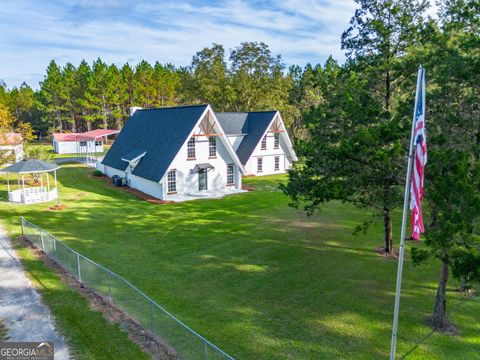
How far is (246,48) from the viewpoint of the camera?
186 ft

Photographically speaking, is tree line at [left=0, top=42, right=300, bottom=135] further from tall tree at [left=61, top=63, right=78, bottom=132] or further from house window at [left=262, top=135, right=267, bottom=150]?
house window at [left=262, top=135, right=267, bottom=150]

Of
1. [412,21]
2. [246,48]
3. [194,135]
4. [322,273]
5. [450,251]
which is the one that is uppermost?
[246,48]

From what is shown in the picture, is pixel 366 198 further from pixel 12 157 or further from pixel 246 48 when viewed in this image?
pixel 246 48

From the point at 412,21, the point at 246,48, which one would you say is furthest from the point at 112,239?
the point at 246,48

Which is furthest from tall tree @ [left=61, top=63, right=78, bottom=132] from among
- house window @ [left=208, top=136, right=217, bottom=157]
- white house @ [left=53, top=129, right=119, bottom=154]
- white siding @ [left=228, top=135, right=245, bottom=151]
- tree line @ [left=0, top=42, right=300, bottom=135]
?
house window @ [left=208, top=136, right=217, bottom=157]

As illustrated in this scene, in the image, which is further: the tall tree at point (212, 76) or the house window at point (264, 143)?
the tall tree at point (212, 76)

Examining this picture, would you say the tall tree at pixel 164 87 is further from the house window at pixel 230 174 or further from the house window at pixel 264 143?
the house window at pixel 230 174

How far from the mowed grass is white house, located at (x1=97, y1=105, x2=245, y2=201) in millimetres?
3384

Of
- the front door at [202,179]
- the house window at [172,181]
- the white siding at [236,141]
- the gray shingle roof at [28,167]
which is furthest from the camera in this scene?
the white siding at [236,141]

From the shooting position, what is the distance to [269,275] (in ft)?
49.0

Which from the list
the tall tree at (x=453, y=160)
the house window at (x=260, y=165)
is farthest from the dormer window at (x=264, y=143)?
the tall tree at (x=453, y=160)

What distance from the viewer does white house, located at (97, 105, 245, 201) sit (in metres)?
29.1

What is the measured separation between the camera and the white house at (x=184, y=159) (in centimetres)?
2911

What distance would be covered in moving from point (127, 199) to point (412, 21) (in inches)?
914
